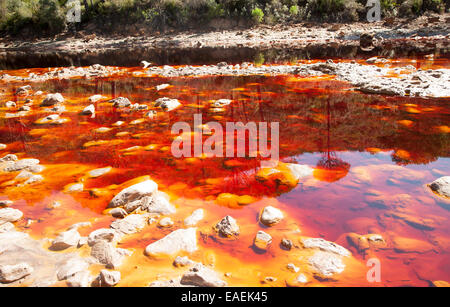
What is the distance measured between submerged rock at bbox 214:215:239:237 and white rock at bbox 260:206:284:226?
0.30m

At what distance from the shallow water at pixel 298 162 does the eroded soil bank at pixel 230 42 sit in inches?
514

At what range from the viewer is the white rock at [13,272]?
221 cm

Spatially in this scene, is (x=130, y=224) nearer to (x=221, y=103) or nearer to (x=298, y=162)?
(x=298, y=162)

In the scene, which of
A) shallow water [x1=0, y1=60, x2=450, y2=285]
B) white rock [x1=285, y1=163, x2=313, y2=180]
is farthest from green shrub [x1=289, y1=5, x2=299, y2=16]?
white rock [x1=285, y1=163, x2=313, y2=180]

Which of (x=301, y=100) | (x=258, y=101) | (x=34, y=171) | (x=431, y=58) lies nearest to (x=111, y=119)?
(x=34, y=171)

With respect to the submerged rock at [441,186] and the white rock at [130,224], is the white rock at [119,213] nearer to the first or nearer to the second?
the white rock at [130,224]

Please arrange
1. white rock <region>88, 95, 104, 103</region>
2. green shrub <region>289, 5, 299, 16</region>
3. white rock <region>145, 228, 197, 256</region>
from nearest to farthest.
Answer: white rock <region>145, 228, 197, 256</region> → white rock <region>88, 95, 104, 103</region> → green shrub <region>289, 5, 299, 16</region>

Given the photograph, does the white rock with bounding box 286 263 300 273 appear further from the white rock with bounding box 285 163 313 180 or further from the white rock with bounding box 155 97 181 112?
the white rock with bounding box 155 97 181 112

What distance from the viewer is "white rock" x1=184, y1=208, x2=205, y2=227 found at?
3020mm

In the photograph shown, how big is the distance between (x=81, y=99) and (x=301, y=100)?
6443 mm

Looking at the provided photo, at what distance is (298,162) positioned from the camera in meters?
4.31

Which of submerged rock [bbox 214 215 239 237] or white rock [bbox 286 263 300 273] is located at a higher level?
submerged rock [bbox 214 215 239 237]

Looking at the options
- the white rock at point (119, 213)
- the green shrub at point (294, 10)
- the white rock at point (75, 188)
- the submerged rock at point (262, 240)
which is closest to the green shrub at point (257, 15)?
the green shrub at point (294, 10)
